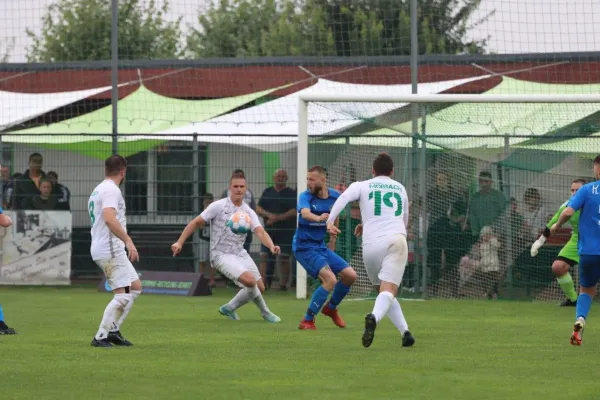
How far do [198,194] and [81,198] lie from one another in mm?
2094

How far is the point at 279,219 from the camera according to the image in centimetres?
2084

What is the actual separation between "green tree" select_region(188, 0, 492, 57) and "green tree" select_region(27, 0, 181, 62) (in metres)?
1.00

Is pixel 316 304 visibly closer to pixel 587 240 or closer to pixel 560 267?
pixel 587 240

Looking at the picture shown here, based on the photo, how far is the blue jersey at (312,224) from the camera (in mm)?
14188

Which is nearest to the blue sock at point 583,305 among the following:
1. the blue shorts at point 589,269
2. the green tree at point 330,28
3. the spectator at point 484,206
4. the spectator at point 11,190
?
the blue shorts at point 589,269

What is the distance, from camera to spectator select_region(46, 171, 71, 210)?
21562 mm

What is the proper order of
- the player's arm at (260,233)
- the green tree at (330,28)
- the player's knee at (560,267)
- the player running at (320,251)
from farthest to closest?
the green tree at (330,28)
the player's knee at (560,267)
the player's arm at (260,233)
the player running at (320,251)

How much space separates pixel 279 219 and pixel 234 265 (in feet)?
19.9

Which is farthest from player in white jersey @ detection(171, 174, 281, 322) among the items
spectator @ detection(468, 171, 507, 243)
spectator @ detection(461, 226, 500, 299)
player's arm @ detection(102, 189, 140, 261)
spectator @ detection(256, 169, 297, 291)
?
spectator @ detection(256, 169, 297, 291)

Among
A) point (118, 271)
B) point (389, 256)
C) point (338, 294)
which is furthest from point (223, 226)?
point (389, 256)

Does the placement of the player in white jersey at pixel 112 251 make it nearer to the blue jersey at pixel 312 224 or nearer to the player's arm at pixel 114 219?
the player's arm at pixel 114 219

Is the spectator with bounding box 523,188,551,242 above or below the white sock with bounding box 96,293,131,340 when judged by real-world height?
above

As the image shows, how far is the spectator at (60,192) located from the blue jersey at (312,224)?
8.13 metres

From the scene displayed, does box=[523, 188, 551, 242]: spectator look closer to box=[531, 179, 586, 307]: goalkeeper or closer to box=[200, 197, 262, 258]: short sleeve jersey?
box=[531, 179, 586, 307]: goalkeeper
